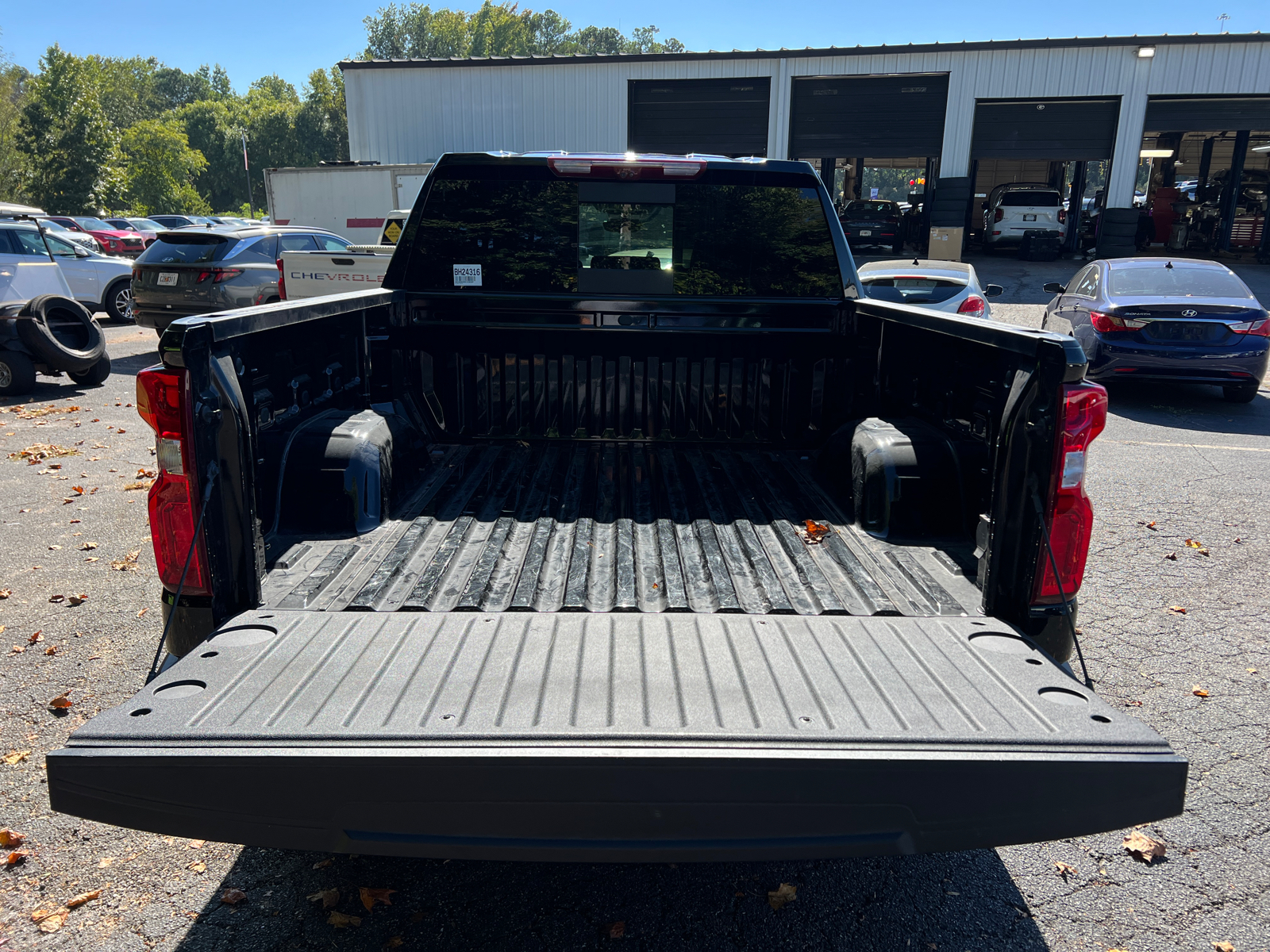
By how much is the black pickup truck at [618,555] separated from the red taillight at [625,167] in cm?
2

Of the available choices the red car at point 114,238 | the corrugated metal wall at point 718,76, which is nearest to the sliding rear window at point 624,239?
the corrugated metal wall at point 718,76

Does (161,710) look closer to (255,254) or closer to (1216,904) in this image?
(1216,904)

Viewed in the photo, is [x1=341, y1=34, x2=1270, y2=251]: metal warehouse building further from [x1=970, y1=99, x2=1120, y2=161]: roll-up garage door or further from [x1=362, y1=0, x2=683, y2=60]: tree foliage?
[x1=362, y1=0, x2=683, y2=60]: tree foliage

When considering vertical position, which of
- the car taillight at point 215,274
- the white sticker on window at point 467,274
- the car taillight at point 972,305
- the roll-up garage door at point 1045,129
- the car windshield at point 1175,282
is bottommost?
the car taillight at point 972,305

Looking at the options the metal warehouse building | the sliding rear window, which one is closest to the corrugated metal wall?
the metal warehouse building

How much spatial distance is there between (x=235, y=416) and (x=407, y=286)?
200 cm

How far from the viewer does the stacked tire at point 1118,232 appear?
2603 centimetres

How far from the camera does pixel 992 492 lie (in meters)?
2.80

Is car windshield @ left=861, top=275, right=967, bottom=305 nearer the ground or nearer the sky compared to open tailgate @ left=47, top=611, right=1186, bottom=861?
nearer the sky

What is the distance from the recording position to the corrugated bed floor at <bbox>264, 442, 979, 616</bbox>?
2.89 m

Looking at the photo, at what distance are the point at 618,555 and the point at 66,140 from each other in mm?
55198

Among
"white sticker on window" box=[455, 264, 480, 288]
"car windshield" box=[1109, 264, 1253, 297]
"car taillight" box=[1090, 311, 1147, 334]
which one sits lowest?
"car taillight" box=[1090, 311, 1147, 334]

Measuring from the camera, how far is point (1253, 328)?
10242 millimetres

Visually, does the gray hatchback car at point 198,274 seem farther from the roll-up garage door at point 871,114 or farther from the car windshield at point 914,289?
the roll-up garage door at point 871,114
